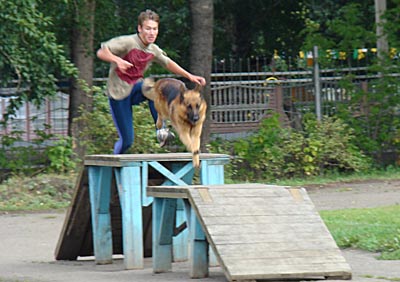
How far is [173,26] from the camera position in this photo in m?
25.5

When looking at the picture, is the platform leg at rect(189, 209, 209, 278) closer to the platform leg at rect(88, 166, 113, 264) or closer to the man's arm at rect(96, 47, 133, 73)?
the man's arm at rect(96, 47, 133, 73)

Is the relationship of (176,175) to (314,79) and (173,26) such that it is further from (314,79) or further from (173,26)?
(173,26)

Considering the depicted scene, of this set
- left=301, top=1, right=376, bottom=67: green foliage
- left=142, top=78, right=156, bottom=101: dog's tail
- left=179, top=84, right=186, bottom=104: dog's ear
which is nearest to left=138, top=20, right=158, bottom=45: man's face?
left=142, top=78, right=156, bottom=101: dog's tail

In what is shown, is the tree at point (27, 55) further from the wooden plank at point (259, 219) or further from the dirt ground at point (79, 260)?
the wooden plank at point (259, 219)

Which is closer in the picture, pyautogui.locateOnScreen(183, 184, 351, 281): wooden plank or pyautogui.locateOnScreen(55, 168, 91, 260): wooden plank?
pyautogui.locateOnScreen(183, 184, 351, 281): wooden plank

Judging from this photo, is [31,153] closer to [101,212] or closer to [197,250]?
[101,212]

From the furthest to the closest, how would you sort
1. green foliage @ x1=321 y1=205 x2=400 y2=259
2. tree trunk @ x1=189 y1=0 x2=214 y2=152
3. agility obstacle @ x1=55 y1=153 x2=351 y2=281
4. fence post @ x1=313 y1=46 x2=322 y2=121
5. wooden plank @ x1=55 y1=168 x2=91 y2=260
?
fence post @ x1=313 y1=46 x2=322 y2=121, tree trunk @ x1=189 y1=0 x2=214 y2=152, wooden plank @ x1=55 y1=168 x2=91 y2=260, green foliage @ x1=321 y1=205 x2=400 y2=259, agility obstacle @ x1=55 y1=153 x2=351 y2=281

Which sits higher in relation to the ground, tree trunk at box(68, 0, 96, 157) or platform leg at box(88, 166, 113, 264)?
tree trunk at box(68, 0, 96, 157)

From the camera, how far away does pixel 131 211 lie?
9625 mm

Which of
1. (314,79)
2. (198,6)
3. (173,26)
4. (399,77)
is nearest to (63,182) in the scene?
(198,6)

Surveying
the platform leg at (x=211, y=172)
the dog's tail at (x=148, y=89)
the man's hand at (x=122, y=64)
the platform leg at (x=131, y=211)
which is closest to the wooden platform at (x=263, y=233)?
the platform leg at (x=131, y=211)

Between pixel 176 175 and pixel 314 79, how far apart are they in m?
10.2

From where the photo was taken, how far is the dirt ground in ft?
29.5

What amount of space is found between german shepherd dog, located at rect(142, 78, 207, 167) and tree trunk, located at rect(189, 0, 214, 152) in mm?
9079
